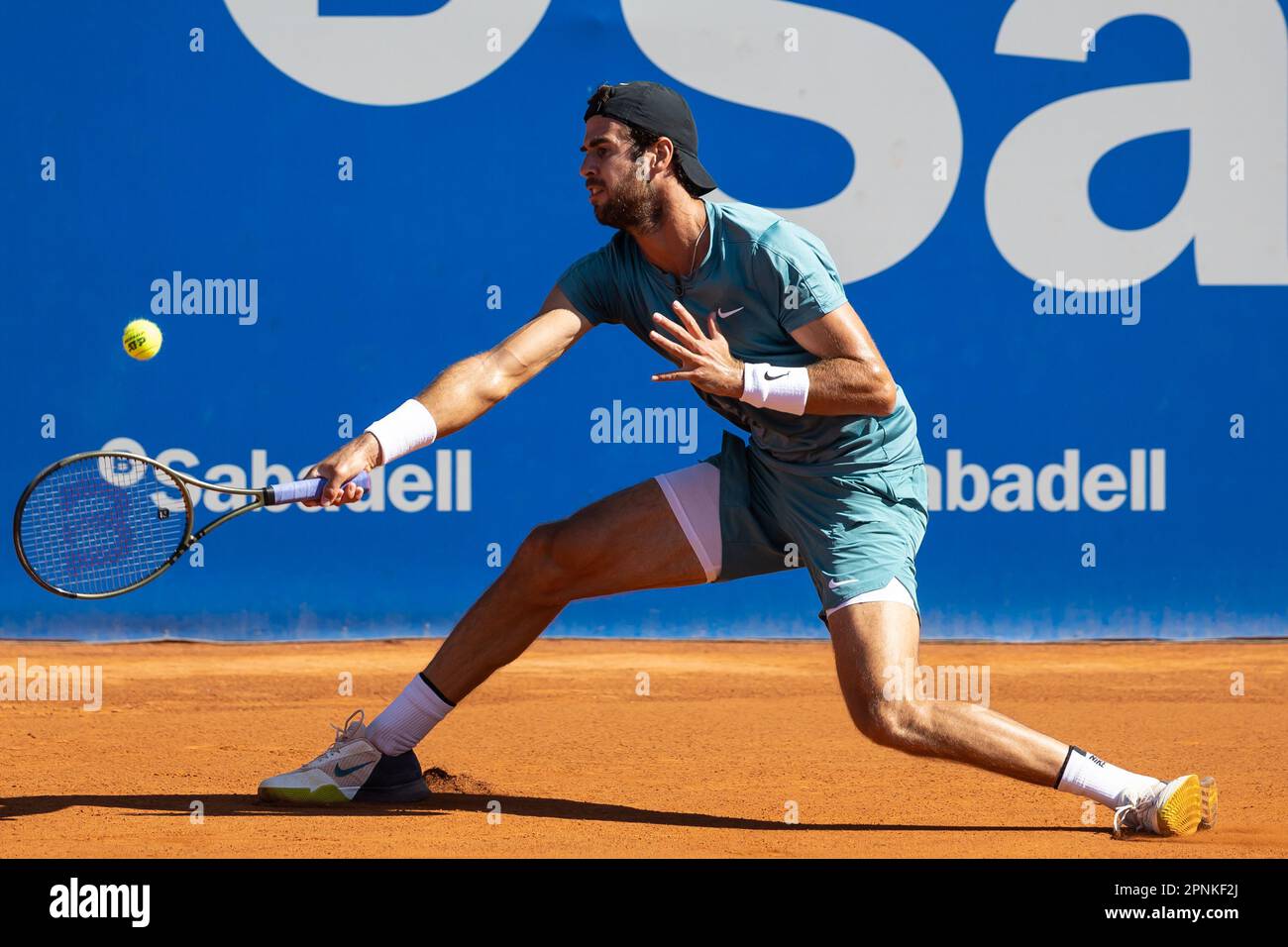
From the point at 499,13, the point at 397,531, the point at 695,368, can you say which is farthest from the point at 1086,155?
the point at 695,368

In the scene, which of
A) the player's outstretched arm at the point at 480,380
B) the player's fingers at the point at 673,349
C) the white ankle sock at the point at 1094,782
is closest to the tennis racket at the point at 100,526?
the player's outstretched arm at the point at 480,380

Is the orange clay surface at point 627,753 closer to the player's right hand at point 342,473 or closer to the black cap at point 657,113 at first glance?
the player's right hand at point 342,473

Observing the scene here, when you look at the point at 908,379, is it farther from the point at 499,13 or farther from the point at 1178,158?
the point at 499,13

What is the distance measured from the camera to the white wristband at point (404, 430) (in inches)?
132

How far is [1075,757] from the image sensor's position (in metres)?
3.28

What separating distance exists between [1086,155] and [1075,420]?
1043mm

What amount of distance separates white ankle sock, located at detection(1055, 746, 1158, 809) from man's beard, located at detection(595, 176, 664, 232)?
147cm

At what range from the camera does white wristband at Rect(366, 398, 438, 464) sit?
3365 mm

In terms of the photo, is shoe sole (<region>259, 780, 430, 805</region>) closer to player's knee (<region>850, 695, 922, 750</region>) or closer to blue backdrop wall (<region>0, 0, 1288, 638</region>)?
player's knee (<region>850, 695, 922, 750</region>)

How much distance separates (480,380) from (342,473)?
1.49ft

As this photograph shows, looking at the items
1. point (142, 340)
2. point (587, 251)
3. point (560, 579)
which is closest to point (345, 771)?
point (560, 579)

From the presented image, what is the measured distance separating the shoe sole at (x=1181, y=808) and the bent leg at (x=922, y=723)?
0.23m
